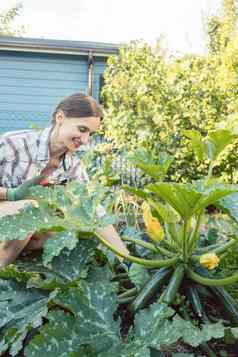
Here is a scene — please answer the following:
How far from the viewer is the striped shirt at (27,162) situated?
3258 millimetres

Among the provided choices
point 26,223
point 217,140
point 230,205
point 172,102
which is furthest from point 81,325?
point 172,102

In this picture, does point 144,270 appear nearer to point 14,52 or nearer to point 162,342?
point 162,342

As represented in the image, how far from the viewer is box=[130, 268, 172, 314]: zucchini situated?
2166 mm

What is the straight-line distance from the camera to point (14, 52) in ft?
44.5

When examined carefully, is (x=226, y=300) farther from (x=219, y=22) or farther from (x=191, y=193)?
(x=219, y=22)

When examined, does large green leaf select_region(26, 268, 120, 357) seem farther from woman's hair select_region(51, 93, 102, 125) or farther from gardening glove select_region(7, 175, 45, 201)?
woman's hair select_region(51, 93, 102, 125)

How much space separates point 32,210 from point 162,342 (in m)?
0.66

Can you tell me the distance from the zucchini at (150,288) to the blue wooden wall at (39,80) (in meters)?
11.5

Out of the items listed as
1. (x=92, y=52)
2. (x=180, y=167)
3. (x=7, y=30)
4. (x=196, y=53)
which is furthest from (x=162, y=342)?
(x=7, y=30)

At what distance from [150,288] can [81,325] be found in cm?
45

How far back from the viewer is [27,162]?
3.27 meters

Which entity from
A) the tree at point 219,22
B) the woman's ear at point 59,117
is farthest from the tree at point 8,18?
the woman's ear at point 59,117

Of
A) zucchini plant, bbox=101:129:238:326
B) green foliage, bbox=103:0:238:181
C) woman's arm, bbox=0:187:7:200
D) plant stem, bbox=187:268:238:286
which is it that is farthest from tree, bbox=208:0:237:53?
plant stem, bbox=187:268:238:286

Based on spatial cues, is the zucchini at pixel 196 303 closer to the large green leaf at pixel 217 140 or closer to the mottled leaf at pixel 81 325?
the mottled leaf at pixel 81 325
